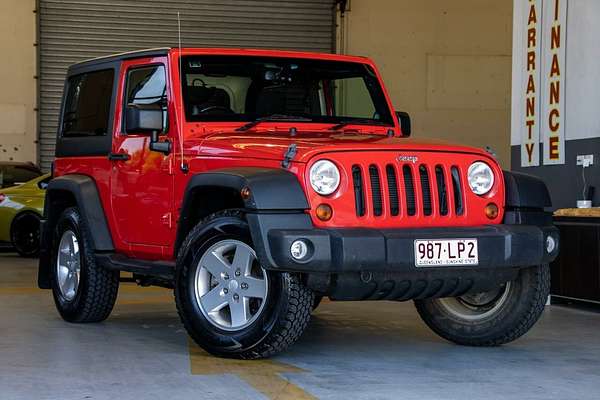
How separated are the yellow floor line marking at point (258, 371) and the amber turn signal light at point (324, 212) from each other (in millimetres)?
830

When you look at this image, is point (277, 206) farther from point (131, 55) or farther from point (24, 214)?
point (24, 214)

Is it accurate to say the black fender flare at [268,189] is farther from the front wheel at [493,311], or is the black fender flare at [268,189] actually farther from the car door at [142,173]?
the front wheel at [493,311]

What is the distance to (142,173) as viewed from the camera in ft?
23.2

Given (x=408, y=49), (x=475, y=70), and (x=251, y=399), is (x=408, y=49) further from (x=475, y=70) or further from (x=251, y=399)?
(x=251, y=399)

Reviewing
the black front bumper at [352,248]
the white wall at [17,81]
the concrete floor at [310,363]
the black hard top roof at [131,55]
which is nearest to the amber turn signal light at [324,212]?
the black front bumper at [352,248]

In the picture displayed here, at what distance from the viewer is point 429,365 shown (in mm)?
6066

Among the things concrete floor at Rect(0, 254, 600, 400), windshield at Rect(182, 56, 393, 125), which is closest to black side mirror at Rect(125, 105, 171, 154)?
windshield at Rect(182, 56, 393, 125)

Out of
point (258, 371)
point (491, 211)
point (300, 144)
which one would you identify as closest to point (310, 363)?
point (258, 371)

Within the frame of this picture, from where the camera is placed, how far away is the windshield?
696 cm

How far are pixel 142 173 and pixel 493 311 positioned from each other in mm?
2407

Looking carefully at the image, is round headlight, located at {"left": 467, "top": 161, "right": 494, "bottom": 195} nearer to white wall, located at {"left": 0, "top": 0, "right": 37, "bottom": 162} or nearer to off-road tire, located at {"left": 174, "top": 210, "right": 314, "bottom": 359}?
off-road tire, located at {"left": 174, "top": 210, "right": 314, "bottom": 359}

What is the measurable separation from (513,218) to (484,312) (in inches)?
30.4

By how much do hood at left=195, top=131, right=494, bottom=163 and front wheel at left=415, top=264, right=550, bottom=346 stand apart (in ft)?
2.86

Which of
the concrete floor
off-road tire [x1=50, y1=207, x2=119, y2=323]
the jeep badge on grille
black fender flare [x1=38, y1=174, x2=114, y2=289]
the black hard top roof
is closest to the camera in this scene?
the concrete floor
